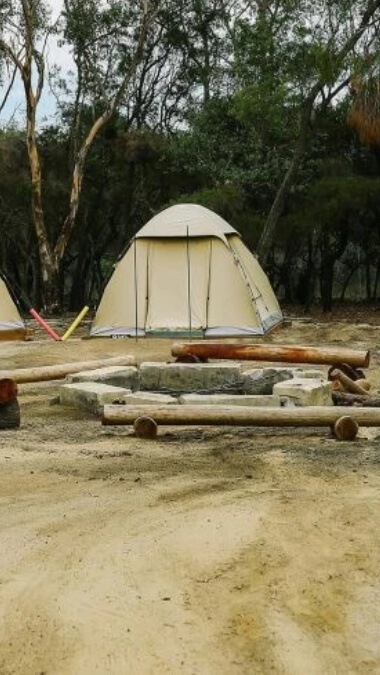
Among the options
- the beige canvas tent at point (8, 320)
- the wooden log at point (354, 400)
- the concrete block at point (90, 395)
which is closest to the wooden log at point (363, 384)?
the wooden log at point (354, 400)

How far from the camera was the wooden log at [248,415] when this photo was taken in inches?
278

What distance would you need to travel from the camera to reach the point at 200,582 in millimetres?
4027

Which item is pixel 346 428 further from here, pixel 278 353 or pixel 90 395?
pixel 278 353

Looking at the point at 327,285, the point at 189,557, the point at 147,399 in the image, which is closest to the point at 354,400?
the point at 147,399

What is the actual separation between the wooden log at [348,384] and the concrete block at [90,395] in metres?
1.97

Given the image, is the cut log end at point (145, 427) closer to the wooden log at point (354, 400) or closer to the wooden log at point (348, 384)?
the wooden log at point (354, 400)

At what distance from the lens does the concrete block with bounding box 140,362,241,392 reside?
9.28m

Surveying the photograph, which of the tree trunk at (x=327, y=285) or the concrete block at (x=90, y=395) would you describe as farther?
the tree trunk at (x=327, y=285)

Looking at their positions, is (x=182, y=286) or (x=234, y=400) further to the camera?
(x=182, y=286)

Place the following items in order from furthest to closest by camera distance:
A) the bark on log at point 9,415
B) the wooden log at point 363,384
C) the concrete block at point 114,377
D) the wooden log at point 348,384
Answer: the concrete block at point 114,377
the wooden log at point 363,384
the wooden log at point 348,384
the bark on log at point 9,415

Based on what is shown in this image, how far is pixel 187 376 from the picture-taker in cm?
937

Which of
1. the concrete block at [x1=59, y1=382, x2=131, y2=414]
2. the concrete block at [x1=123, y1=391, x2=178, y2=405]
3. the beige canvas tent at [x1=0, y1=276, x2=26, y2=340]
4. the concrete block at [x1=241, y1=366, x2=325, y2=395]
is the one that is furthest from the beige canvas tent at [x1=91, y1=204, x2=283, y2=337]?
the concrete block at [x1=123, y1=391, x2=178, y2=405]

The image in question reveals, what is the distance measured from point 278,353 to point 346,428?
129 inches

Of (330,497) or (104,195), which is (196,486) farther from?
(104,195)
